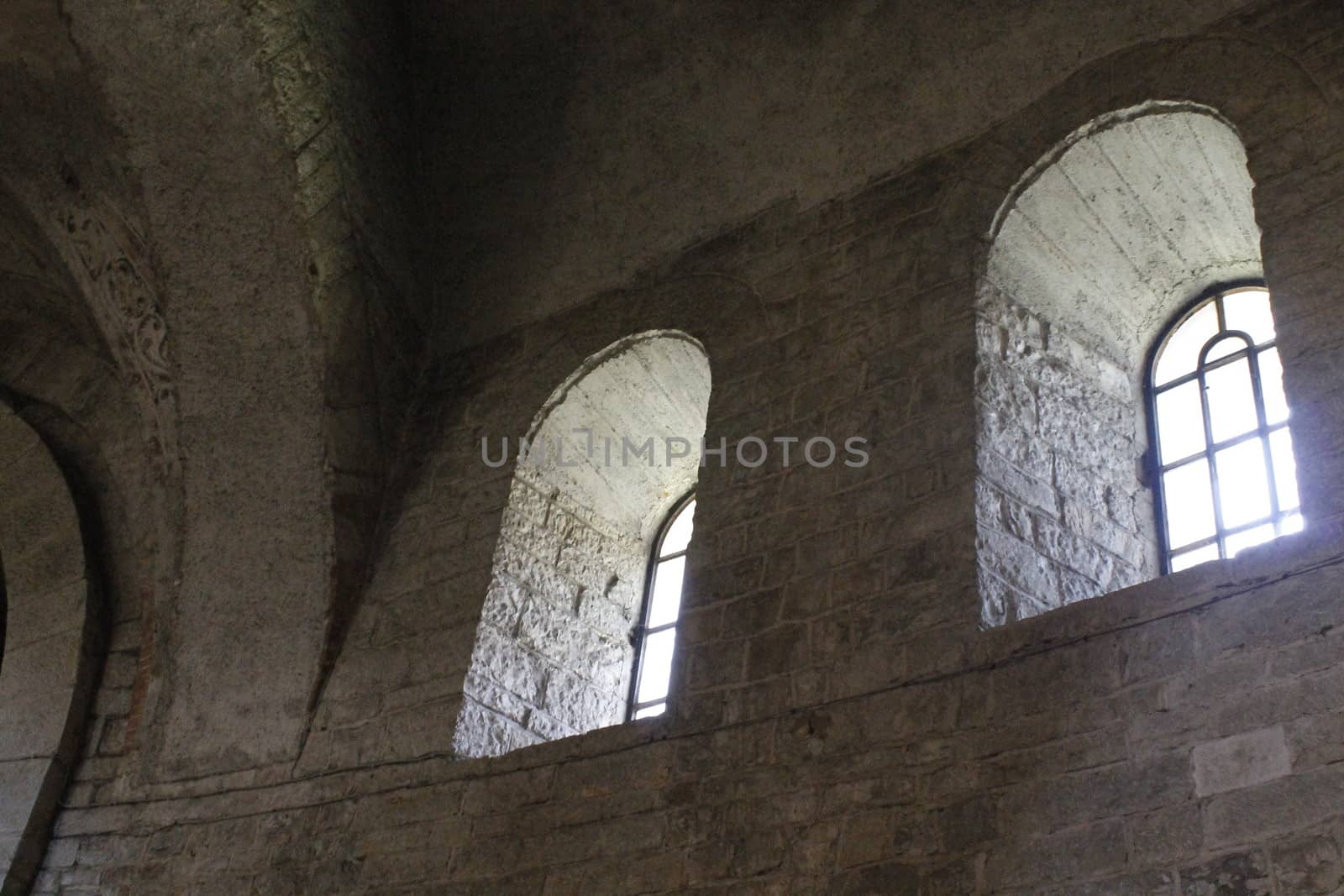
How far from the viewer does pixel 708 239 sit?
18.0 ft

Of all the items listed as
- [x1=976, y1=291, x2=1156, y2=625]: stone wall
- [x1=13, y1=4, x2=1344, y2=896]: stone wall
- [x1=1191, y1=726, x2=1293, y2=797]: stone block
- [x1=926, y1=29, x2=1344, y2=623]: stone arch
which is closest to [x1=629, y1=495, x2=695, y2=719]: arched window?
[x1=13, y1=4, x2=1344, y2=896]: stone wall

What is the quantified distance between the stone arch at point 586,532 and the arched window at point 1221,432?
60.2 inches

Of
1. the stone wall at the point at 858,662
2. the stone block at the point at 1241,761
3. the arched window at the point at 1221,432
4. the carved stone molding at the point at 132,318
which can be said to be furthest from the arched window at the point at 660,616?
the stone block at the point at 1241,761

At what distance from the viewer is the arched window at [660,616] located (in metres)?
5.45

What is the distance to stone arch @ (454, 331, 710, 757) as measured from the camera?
5148 millimetres

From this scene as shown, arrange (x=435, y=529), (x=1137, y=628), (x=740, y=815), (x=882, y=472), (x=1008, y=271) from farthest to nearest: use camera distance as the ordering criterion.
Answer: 1. (x=435, y=529)
2. (x=1008, y=271)
3. (x=882, y=472)
4. (x=740, y=815)
5. (x=1137, y=628)

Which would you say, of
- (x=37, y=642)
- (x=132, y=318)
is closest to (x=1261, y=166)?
(x=132, y=318)

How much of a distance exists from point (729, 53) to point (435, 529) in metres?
1.98

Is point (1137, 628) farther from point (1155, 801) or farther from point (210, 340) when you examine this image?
point (210, 340)

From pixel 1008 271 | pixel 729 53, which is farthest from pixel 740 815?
pixel 729 53

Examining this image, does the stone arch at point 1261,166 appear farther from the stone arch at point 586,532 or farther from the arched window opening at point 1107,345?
the stone arch at point 586,532

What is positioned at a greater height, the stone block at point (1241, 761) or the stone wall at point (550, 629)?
the stone wall at point (550, 629)

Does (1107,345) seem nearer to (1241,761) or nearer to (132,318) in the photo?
(1241,761)

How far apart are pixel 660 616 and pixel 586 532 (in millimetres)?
398
